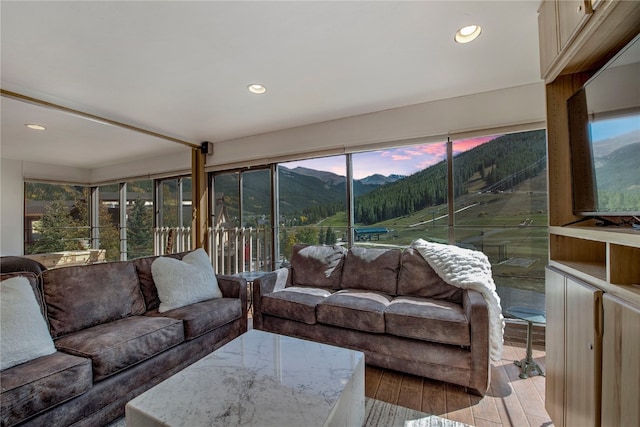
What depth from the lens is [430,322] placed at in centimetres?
183

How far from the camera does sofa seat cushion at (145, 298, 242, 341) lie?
1983 millimetres

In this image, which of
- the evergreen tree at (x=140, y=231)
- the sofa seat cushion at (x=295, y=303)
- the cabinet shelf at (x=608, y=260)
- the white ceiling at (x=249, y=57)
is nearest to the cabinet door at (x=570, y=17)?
the white ceiling at (x=249, y=57)

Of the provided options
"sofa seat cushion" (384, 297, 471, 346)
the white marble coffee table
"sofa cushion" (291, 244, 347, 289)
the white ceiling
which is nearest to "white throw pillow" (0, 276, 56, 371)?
the white marble coffee table

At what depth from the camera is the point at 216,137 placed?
4055mm

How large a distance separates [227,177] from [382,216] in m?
2.62

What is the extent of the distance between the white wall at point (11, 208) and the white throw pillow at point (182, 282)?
4.46 meters

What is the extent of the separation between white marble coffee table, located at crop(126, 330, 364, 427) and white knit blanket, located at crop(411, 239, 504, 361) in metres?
1.03

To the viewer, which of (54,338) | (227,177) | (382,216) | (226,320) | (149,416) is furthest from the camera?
(227,177)

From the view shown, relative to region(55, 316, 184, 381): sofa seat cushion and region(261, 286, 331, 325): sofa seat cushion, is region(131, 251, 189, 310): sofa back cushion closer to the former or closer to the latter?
region(55, 316, 184, 381): sofa seat cushion

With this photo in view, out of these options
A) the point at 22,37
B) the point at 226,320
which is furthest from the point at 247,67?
the point at 226,320

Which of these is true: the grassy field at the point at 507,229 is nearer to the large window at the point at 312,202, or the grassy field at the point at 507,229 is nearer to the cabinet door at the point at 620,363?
the large window at the point at 312,202

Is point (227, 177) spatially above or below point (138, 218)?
above

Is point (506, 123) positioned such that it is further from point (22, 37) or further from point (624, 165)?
point (22, 37)

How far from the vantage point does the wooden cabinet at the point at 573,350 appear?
1.04 meters
